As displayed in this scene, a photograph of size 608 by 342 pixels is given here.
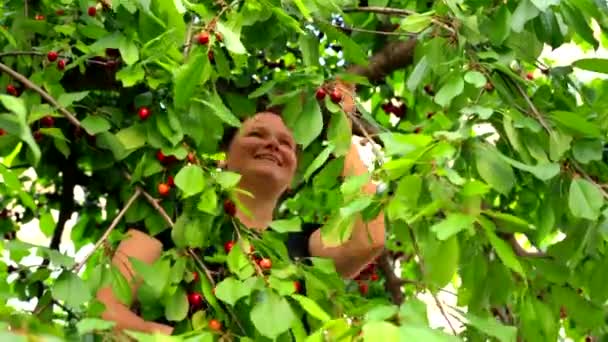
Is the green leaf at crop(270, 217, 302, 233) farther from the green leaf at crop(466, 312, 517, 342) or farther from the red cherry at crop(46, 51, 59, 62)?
the red cherry at crop(46, 51, 59, 62)

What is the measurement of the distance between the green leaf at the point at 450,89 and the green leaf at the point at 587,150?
0.21 meters

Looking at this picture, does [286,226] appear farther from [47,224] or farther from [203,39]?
[47,224]

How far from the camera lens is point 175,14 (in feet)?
5.36

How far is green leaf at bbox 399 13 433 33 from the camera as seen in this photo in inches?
66.2

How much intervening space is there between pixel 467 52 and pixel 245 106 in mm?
462

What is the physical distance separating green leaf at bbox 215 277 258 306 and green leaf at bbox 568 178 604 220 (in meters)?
0.48

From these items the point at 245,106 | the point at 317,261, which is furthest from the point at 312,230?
the point at 317,261

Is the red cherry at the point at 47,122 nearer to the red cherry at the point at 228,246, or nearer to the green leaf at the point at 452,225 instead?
the red cherry at the point at 228,246

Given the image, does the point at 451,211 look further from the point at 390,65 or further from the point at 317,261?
the point at 390,65

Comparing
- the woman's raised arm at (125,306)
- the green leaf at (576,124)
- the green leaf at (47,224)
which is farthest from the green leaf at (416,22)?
the green leaf at (47,224)

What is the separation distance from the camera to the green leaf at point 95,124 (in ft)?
5.98

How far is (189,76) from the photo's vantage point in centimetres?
159

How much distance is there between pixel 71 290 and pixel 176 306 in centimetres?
19

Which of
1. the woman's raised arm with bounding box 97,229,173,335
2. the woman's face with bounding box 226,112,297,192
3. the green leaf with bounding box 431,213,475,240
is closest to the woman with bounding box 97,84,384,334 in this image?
the woman's face with bounding box 226,112,297,192
